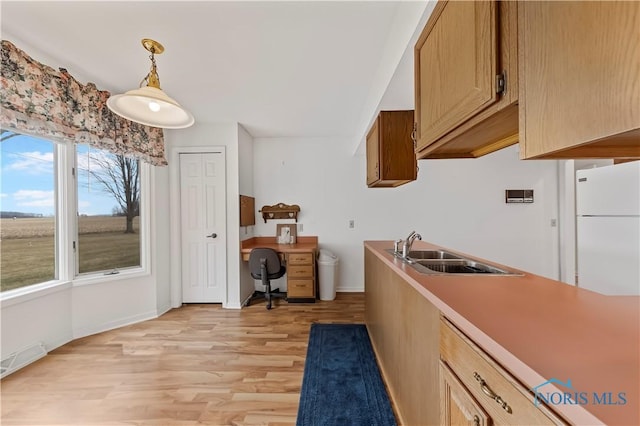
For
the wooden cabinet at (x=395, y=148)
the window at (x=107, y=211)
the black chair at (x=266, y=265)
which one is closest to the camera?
the wooden cabinet at (x=395, y=148)

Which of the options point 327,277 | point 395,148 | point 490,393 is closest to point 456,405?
point 490,393

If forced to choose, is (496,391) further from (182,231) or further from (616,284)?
(182,231)

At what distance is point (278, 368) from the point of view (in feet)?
7.08

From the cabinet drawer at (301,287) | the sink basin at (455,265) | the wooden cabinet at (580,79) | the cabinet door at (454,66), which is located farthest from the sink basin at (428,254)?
the cabinet drawer at (301,287)

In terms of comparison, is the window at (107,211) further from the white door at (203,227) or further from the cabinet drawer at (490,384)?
the cabinet drawer at (490,384)

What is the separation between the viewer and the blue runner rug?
1.65 meters

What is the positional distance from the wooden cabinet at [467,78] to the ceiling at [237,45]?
26cm

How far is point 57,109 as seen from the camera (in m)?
2.17

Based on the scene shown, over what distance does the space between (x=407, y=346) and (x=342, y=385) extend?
0.80 m

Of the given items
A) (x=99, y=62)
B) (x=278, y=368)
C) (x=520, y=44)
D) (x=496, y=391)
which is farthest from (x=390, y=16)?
(x=278, y=368)

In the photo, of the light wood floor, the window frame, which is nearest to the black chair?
the light wood floor

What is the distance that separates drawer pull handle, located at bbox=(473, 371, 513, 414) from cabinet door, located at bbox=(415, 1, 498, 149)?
0.87 meters

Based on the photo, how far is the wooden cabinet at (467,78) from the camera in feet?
2.77

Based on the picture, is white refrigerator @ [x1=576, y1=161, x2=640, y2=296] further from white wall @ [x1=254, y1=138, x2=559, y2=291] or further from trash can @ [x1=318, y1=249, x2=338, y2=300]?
trash can @ [x1=318, y1=249, x2=338, y2=300]
